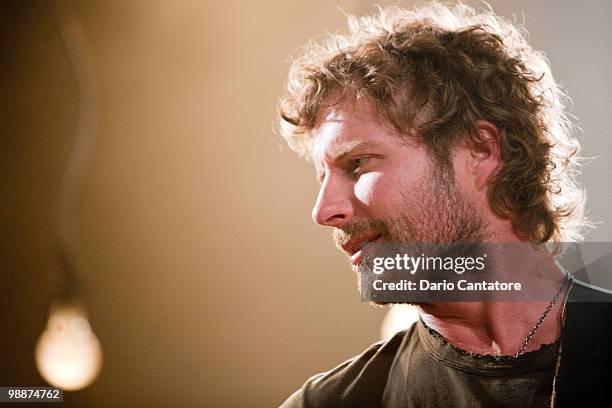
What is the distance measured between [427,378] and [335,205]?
1.19 ft

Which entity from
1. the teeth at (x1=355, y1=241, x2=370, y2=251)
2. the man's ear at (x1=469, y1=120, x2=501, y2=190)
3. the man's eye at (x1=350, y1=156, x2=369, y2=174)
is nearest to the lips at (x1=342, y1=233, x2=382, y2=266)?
the teeth at (x1=355, y1=241, x2=370, y2=251)

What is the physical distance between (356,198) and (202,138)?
1.76ft

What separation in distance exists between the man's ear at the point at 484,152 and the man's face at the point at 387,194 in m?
0.06

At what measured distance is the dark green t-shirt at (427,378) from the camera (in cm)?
102

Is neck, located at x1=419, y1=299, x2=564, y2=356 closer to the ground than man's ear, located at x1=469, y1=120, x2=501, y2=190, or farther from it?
closer to the ground

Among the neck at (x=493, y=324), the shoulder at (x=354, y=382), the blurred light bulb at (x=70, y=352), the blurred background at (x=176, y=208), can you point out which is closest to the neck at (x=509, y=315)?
the neck at (x=493, y=324)

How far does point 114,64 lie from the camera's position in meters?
1.54

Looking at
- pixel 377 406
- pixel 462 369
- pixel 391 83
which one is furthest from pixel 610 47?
pixel 377 406

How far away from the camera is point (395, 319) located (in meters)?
1.38

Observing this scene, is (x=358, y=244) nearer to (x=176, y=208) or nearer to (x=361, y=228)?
(x=361, y=228)

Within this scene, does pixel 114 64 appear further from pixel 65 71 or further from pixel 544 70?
pixel 544 70

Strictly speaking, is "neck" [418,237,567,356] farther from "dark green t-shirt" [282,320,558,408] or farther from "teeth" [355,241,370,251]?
"teeth" [355,241,370,251]

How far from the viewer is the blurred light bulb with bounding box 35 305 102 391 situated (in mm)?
1410

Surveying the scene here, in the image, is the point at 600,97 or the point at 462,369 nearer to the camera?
the point at 462,369
